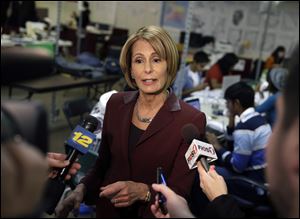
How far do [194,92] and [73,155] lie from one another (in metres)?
3.08

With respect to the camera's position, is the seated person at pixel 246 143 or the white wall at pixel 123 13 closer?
the seated person at pixel 246 143

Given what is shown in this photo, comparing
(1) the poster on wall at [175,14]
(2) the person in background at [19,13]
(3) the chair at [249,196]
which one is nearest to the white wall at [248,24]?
(1) the poster on wall at [175,14]

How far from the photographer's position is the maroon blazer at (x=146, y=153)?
122cm

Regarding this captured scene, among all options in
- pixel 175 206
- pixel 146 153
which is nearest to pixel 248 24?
pixel 146 153

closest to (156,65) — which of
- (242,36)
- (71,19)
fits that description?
(242,36)

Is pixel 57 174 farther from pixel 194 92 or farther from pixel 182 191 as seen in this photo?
pixel 194 92

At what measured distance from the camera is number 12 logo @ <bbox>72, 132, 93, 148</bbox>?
40.9 inches

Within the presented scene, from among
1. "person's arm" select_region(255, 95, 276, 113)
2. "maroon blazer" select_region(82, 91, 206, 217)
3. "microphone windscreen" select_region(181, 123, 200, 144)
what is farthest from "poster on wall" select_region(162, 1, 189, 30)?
"microphone windscreen" select_region(181, 123, 200, 144)

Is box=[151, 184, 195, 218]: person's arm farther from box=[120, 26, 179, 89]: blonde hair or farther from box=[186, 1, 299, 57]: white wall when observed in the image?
box=[186, 1, 299, 57]: white wall

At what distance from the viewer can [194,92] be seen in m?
3.96

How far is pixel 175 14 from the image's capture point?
3943 mm

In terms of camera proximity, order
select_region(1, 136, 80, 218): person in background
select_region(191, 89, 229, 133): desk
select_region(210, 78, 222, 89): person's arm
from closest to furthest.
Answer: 1. select_region(1, 136, 80, 218): person in background
2. select_region(191, 89, 229, 133): desk
3. select_region(210, 78, 222, 89): person's arm

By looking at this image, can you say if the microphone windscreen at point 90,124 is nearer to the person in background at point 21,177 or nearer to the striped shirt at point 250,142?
the person in background at point 21,177

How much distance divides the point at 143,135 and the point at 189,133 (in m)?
0.20
